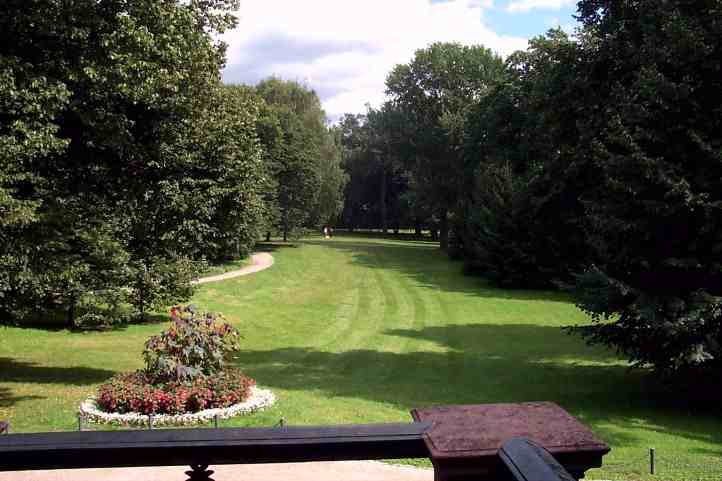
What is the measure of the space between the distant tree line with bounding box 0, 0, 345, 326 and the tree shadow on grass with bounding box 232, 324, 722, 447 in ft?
17.7

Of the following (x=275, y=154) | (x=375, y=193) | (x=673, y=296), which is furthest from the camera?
(x=375, y=193)

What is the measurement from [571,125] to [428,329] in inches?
478

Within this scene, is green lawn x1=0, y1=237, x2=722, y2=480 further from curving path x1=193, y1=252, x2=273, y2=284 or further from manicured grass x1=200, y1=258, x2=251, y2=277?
manicured grass x1=200, y1=258, x2=251, y2=277

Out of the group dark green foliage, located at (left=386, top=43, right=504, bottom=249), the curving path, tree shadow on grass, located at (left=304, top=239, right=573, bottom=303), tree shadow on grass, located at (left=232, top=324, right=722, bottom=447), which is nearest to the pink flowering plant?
tree shadow on grass, located at (left=232, top=324, right=722, bottom=447)

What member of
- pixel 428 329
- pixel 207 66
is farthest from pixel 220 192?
pixel 428 329

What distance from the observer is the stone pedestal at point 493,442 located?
248 cm

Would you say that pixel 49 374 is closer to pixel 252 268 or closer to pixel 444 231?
pixel 252 268

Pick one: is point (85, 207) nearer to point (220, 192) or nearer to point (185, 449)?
point (220, 192)

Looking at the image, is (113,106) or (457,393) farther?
(457,393)

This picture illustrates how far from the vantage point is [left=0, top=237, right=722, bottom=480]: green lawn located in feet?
50.4

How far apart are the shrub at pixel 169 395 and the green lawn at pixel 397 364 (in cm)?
95

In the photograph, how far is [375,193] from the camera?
10719 cm

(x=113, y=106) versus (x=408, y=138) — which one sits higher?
(x=408, y=138)

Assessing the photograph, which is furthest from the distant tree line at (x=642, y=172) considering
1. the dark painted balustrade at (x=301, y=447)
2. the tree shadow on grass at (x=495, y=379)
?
the dark painted balustrade at (x=301, y=447)
